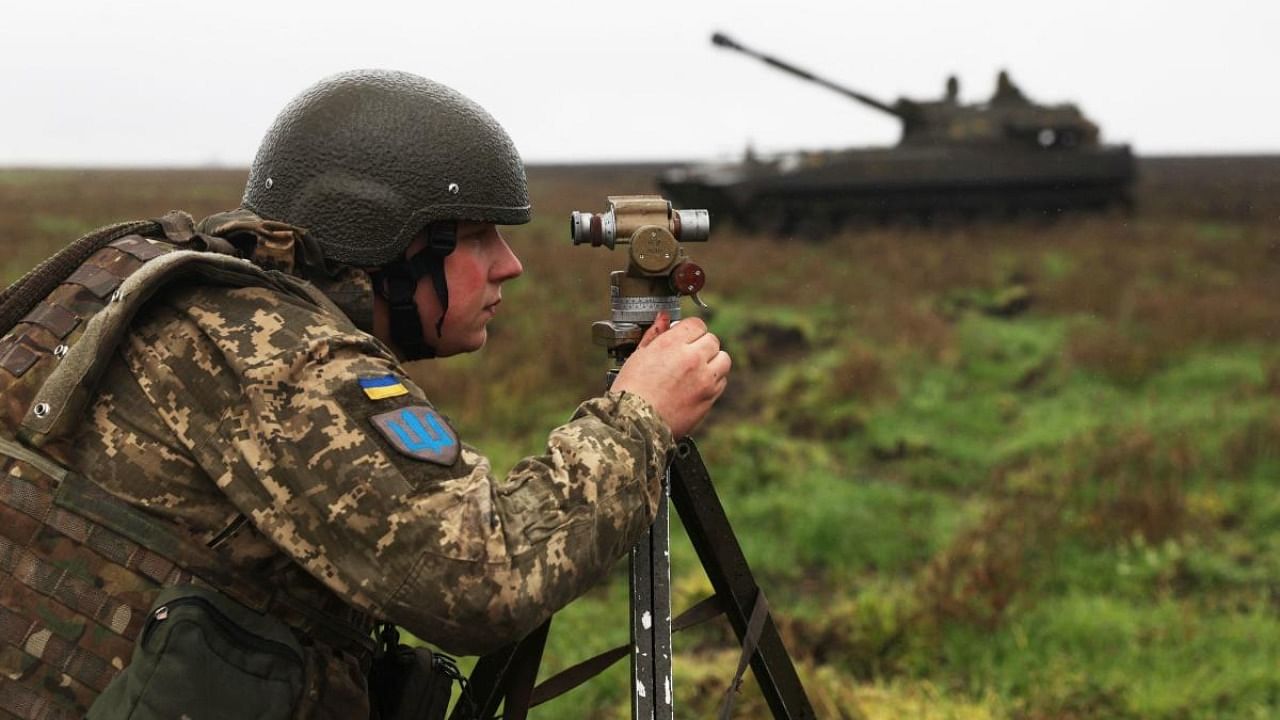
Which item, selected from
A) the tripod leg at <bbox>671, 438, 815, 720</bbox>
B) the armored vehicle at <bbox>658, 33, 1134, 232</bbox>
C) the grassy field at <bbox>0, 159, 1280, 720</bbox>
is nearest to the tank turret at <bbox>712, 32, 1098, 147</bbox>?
the armored vehicle at <bbox>658, 33, 1134, 232</bbox>

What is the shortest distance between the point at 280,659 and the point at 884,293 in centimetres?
1330

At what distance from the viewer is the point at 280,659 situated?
6.07 feet

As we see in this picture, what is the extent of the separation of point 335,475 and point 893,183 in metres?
21.9

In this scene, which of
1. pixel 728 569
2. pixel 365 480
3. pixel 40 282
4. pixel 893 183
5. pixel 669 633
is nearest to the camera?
pixel 365 480

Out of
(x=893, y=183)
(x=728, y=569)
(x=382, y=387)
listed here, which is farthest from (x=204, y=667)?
(x=893, y=183)

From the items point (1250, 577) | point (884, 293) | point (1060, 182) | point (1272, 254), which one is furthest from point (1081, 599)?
point (1060, 182)

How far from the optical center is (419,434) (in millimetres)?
1790

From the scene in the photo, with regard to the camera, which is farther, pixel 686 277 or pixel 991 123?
pixel 991 123

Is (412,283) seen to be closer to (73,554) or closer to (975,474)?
(73,554)

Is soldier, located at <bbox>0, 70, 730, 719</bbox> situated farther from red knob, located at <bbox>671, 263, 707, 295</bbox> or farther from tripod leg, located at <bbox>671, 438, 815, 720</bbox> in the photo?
tripod leg, located at <bbox>671, 438, 815, 720</bbox>

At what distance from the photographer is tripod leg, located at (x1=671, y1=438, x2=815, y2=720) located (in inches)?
99.8

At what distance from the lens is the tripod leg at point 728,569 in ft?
8.32

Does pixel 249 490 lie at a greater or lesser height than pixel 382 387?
lesser

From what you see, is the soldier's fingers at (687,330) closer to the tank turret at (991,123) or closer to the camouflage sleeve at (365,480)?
the camouflage sleeve at (365,480)
